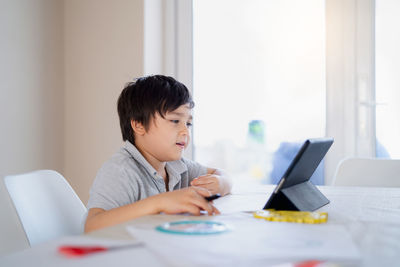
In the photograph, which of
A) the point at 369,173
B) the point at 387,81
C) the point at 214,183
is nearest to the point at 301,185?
the point at 214,183

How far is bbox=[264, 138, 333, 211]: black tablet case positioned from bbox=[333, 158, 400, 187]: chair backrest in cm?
97

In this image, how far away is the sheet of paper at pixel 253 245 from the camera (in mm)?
543

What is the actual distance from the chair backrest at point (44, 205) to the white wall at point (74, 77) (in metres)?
1.21

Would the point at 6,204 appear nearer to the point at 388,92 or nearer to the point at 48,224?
the point at 48,224

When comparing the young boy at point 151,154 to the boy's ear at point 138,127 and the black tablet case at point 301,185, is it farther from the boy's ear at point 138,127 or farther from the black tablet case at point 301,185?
the black tablet case at point 301,185

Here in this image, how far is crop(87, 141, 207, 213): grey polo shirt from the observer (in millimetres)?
1110

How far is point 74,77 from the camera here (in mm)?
2762

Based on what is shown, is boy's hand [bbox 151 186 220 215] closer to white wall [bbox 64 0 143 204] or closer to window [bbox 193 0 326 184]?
white wall [bbox 64 0 143 204]

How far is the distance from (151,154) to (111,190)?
12.9 inches

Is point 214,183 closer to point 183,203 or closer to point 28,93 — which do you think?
point 183,203

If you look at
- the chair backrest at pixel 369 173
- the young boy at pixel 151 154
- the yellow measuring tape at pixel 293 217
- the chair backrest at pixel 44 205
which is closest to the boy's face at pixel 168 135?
the young boy at pixel 151 154

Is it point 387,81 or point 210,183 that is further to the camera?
point 387,81

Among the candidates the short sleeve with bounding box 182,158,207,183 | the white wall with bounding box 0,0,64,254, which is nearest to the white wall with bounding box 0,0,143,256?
the white wall with bounding box 0,0,64,254

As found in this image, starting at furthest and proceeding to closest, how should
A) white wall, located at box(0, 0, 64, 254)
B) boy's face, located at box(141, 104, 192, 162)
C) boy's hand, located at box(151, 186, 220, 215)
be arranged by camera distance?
white wall, located at box(0, 0, 64, 254) < boy's face, located at box(141, 104, 192, 162) < boy's hand, located at box(151, 186, 220, 215)
